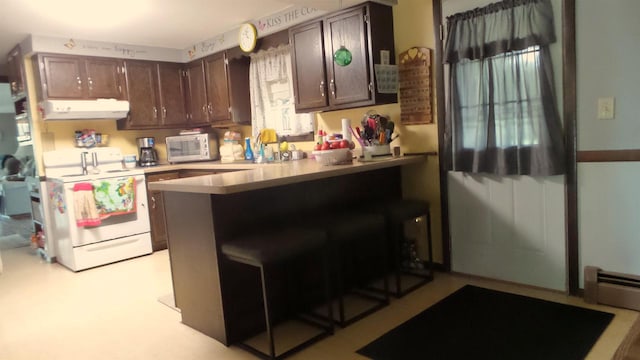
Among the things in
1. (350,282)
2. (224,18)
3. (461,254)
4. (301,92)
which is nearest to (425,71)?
(301,92)

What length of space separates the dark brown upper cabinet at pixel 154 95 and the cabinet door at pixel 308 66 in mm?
2086

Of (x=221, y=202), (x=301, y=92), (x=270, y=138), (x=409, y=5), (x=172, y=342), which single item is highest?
(x=409, y=5)

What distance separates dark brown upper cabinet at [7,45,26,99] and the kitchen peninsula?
10.1 ft

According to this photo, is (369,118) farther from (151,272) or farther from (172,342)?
(151,272)

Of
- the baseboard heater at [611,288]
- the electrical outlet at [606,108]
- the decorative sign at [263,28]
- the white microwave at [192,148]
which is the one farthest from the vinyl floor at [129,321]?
the decorative sign at [263,28]

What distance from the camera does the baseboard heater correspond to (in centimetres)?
258

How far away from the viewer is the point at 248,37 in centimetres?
440

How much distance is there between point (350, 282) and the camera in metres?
3.25

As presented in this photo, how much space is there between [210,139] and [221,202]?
2.79m

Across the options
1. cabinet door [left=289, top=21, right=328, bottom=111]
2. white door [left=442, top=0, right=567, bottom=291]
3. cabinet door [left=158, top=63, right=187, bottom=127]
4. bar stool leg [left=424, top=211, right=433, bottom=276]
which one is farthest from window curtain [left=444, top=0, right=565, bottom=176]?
cabinet door [left=158, top=63, right=187, bottom=127]

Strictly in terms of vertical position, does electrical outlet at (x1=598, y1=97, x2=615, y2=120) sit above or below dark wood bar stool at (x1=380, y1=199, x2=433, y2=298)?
above

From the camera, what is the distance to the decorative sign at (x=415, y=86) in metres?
3.36

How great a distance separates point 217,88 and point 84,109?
4.53 feet

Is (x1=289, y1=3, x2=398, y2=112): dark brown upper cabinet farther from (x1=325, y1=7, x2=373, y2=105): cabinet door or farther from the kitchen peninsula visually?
the kitchen peninsula
